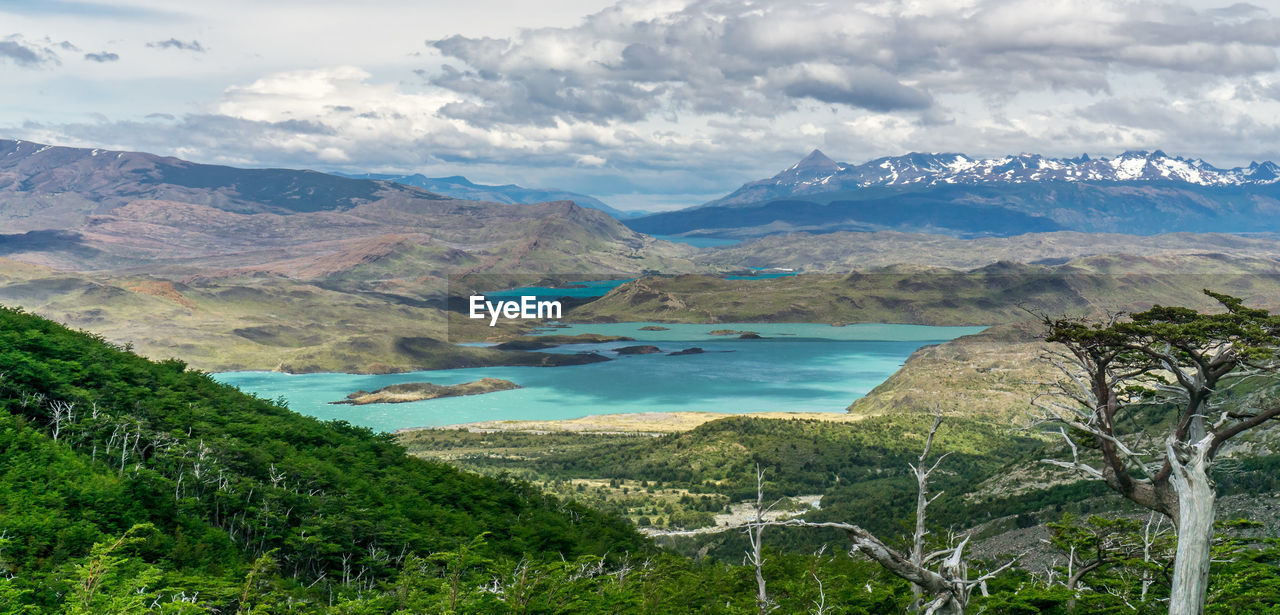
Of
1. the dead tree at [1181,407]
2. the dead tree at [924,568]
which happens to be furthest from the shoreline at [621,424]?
the dead tree at [924,568]

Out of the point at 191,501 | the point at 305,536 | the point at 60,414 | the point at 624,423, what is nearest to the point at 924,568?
the point at 305,536

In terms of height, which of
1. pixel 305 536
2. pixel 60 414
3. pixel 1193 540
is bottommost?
pixel 305 536

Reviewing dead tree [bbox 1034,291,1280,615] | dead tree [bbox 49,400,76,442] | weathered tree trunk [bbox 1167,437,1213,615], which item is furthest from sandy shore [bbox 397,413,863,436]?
weathered tree trunk [bbox 1167,437,1213,615]

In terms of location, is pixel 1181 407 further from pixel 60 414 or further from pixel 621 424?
pixel 621 424

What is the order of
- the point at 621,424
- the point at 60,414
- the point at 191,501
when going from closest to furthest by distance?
the point at 191,501
the point at 60,414
the point at 621,424

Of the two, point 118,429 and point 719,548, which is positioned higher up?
point 118,429

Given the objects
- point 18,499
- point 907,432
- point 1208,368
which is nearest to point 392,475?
point 18,499

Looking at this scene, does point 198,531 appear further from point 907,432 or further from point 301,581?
point 907,432
